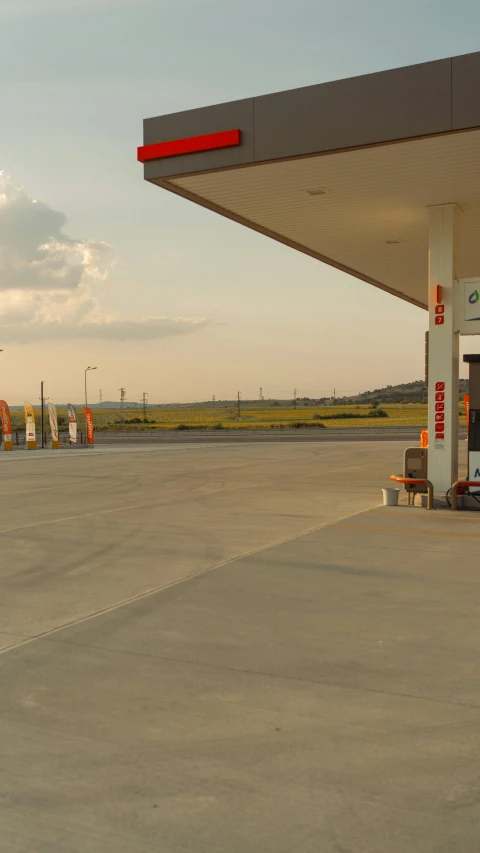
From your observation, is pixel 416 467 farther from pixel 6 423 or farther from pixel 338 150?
pixel 6 423

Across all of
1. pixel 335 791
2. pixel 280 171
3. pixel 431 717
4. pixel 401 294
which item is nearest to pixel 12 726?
pixel 335 791

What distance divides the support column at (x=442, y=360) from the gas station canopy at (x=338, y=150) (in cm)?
119

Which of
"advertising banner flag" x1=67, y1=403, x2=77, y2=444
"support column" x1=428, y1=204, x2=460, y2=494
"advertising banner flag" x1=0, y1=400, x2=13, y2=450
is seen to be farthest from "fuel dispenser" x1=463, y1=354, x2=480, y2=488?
"advertising banner flag" x1=67, y1=403, x2=77, y2=444

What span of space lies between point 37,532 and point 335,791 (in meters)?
9.36

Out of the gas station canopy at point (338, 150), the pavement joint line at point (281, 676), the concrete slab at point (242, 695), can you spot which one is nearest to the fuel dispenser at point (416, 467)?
the concrete slab at point (242, 695)

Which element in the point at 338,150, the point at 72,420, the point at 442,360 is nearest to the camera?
the point at 338,150

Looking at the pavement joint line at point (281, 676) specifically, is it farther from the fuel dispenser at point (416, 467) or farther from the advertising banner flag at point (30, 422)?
the advertising banner flag at point (30, 422)

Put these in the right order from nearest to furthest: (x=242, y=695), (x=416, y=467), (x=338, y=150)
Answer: (x=242, y=695) → (x=338, y=150) → (x=416, y=467)

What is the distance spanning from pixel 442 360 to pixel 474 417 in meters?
1.30

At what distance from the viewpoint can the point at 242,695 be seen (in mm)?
5121

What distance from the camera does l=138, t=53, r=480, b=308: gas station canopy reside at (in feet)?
41.6

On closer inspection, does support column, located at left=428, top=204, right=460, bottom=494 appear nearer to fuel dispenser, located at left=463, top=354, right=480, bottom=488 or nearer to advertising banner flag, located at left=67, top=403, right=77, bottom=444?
fuel dispenser, located at left=463, top=354, right=480, bottom=488

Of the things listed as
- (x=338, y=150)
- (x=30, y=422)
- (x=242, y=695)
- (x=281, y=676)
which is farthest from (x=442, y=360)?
(x=30, y=422)

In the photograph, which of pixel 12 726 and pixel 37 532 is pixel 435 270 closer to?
pixel 37 532
